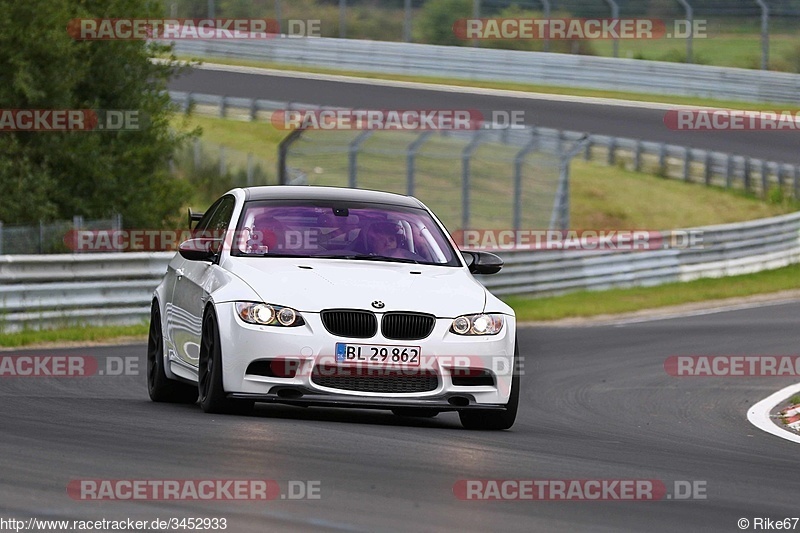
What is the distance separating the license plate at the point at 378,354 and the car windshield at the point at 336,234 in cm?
100

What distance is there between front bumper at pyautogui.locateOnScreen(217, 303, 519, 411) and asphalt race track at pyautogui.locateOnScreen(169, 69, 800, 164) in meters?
27.7

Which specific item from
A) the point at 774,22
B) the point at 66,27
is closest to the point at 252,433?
the point at 66,27

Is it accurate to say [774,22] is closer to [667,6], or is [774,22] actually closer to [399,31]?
[667,6]

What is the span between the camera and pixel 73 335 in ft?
57.3

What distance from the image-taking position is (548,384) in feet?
47.0

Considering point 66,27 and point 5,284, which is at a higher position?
point 66,27

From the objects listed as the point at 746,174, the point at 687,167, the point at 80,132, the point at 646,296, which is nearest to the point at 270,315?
the point at 80,132

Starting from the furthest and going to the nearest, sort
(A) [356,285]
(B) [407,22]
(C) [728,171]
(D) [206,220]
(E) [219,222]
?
(B) [407,22]
(C) [728,171]
(D) [206,220]
(E) [219,222]
(A) [356,285]

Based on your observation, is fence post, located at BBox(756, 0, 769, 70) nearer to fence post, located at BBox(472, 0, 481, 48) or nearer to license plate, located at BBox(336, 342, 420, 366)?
fence post, located at BBox(472, 0, 481, 48)

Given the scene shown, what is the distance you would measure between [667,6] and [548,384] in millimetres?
26789

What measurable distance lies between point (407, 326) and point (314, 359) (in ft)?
→ 1.94

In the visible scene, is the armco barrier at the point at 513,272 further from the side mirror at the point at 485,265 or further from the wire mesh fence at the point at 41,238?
the side mirror at the point at 485,265

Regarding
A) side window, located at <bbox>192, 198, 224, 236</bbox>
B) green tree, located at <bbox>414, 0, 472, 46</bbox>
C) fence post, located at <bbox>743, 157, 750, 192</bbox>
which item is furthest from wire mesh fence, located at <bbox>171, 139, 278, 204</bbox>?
side window, located at <bbox>192, 198, 224, 236</bbox>

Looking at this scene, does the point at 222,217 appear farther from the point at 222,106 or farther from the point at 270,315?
the point at 222,106
